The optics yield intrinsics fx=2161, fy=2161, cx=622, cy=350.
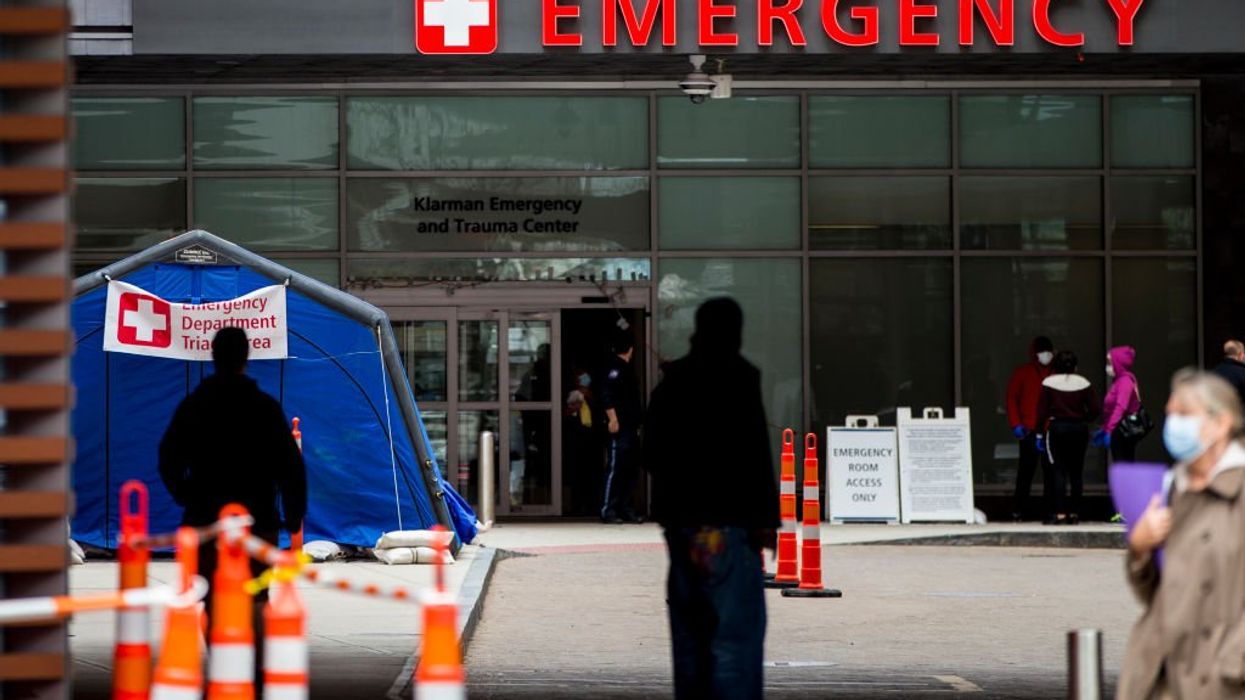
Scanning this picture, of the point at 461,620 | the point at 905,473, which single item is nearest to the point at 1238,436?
the point at 461,620

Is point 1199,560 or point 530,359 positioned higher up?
point 530,359

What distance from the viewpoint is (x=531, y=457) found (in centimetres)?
2327

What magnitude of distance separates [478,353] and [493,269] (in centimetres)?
91

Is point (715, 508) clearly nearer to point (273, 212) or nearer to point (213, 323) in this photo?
point (213, 323)

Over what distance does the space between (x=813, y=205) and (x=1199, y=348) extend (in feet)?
14.8

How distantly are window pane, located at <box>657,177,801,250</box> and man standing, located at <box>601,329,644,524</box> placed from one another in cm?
132

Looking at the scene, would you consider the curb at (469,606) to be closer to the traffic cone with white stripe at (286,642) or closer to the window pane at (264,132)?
the traffic cone with white stripe at (286,642)

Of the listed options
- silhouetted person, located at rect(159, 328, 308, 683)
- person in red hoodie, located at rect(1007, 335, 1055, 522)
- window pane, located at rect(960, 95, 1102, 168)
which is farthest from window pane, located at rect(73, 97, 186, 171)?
silhouetted person, located at rect(159, 328, 308, 683)

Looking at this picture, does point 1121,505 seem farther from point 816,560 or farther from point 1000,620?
point 816,560

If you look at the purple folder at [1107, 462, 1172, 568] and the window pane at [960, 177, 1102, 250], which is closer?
the purple folder at [1107, 462, 1172, 568]

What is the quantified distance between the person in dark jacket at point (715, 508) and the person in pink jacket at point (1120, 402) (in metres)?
14.5

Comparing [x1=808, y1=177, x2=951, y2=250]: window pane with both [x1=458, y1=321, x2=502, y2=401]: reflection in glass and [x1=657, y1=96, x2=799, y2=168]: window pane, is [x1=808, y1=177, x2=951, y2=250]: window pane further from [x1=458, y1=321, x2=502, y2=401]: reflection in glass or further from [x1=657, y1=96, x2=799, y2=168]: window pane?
[x1=458, y1=321, x2=502, y2=401]: reflection in glass

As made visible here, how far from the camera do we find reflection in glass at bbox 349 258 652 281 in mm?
23047

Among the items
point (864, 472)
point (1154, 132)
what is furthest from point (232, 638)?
point (1154, 132)
